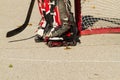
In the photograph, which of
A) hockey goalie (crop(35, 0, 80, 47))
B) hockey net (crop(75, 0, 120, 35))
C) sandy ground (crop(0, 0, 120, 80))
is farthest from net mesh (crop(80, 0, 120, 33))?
hockey goalie (crop(35, 0, 80, 47))

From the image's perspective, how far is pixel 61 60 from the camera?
6.55 m

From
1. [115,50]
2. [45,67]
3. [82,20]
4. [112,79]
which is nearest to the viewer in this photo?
[112,79]

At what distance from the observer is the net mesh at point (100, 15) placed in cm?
797

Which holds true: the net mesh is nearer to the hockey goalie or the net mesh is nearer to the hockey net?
the hockey net

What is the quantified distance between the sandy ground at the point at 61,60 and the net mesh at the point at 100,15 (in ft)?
1.29

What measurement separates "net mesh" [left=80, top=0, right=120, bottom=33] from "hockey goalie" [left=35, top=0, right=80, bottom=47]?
85cm

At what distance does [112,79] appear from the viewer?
5.81 m

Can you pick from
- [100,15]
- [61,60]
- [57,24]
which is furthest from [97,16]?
[61,60]

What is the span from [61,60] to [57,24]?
28.7 inches

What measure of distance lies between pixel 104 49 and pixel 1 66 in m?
1.71

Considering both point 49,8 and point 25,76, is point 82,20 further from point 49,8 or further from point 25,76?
point 25,76

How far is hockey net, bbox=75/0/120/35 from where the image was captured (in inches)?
303

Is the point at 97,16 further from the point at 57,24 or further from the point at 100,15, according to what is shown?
the point at 57,24

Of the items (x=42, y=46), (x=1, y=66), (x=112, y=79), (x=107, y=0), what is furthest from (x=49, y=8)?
(x=107, y=0)
